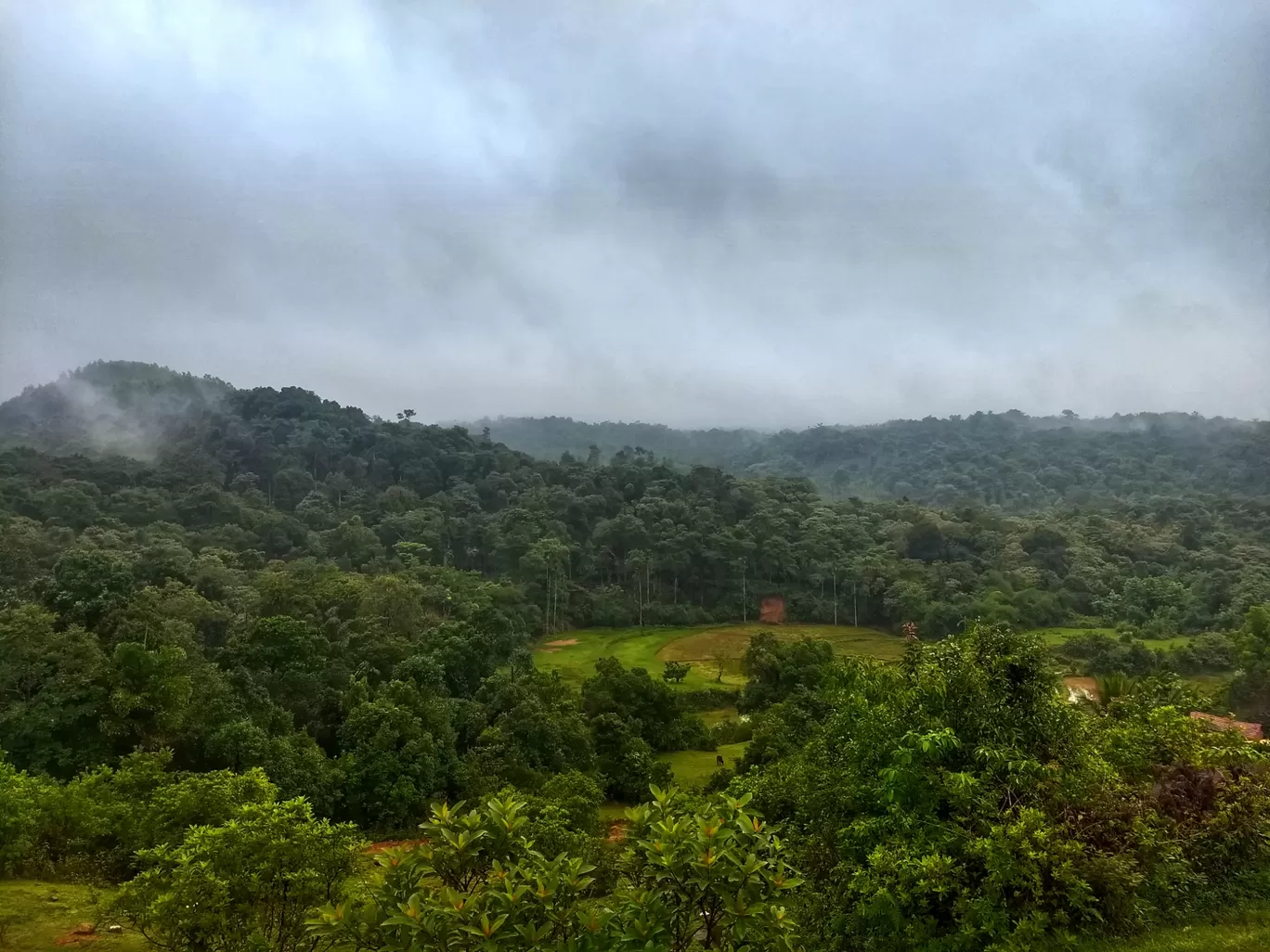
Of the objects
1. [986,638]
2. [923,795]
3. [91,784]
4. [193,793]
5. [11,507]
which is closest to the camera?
[923,795]

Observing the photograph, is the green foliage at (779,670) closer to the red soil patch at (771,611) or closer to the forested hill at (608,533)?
the forested hill at (608,533)

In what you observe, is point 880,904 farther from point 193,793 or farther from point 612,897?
point 193,793

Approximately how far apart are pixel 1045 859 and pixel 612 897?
4218 millimetres

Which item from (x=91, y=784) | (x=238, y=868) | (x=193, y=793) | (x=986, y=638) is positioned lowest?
(x=91, y=784)

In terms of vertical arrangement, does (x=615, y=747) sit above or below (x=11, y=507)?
below

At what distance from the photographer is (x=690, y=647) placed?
52.3 metres

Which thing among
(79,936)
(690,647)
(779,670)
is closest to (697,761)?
(779,670)

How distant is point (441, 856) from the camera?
193 inches

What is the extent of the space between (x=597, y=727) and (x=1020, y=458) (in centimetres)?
12722

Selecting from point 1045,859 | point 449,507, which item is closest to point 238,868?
point 1045,859

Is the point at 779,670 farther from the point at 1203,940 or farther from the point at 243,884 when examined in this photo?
the point at 243,884

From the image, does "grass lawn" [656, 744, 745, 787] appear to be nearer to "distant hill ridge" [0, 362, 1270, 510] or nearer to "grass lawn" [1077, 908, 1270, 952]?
"grass lawn" [1077, 908, 1270, 952]

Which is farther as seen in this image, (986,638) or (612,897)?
(986,638)

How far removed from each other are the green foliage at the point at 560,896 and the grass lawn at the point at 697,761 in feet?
67.4
